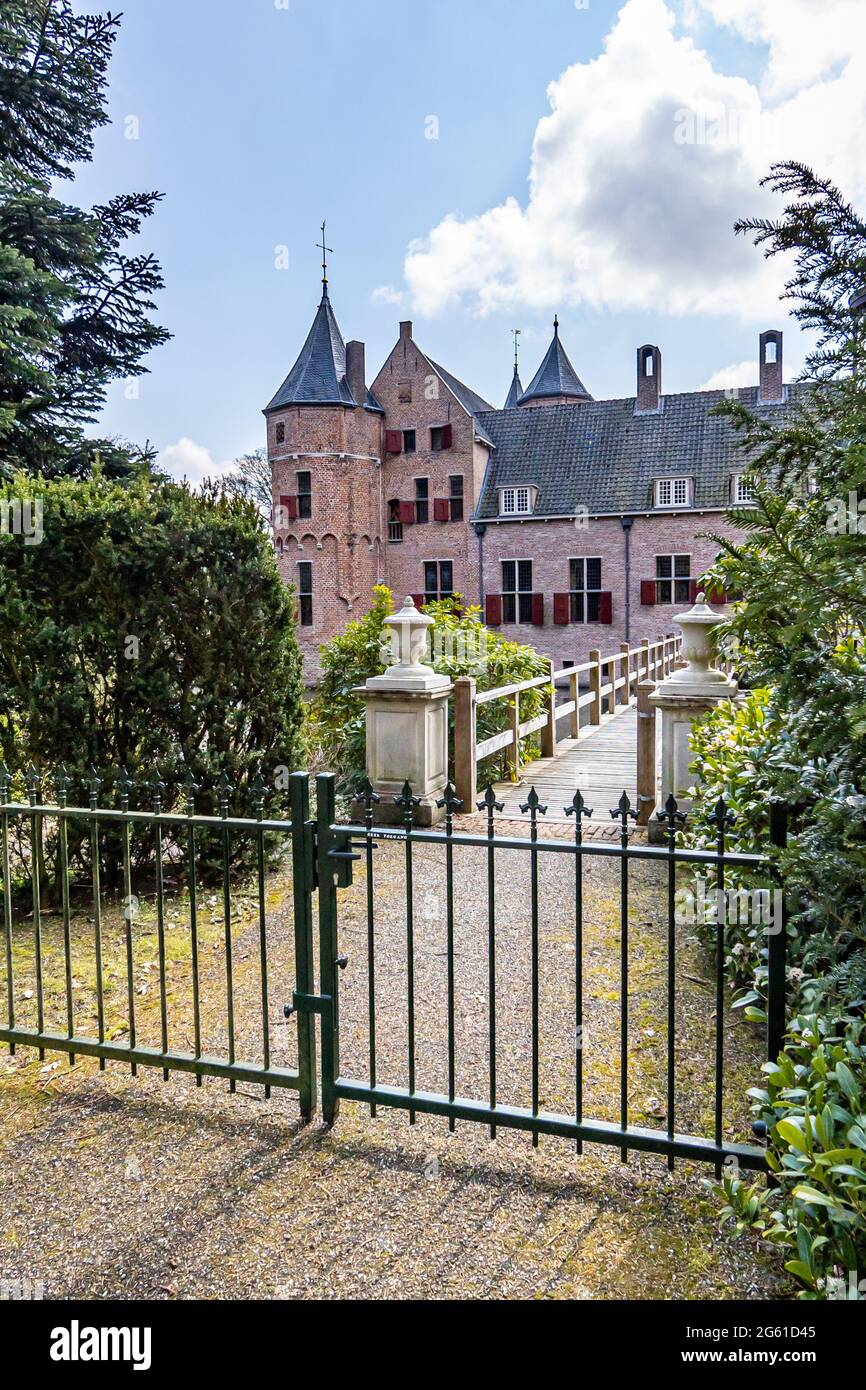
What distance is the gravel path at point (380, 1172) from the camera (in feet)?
7.98

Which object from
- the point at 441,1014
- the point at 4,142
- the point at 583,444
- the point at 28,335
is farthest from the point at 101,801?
the point at 583,444

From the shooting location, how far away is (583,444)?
29.8 m

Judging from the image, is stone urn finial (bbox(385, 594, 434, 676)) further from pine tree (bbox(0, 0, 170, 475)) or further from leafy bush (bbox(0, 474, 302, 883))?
pine tree (bbox(0, 0, 170, 475))

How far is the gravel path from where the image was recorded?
95.8 inches

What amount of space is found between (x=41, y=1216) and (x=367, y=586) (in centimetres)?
2875

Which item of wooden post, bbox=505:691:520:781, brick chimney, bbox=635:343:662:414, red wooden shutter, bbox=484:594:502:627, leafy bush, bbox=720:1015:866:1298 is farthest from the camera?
red wooden shutter, bbox=484:594:502:627

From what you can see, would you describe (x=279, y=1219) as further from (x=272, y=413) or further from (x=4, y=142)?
(x=272, y=413)

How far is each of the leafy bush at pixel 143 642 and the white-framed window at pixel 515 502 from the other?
2451 centimetres

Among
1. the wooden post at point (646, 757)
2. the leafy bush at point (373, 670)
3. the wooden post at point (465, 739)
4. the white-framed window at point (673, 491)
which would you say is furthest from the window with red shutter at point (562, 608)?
the wooden post at point (465, 739)

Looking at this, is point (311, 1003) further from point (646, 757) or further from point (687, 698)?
point (646, 757)

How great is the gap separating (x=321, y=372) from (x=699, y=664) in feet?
86.1

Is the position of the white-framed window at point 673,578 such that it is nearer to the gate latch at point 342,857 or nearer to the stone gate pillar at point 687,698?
the stone gate pillar at point 687,698

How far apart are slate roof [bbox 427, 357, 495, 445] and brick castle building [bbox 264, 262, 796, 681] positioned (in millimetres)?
172

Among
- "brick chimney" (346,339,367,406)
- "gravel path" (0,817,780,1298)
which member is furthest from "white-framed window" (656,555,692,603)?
"gravel path" (0,817,780,1298)
